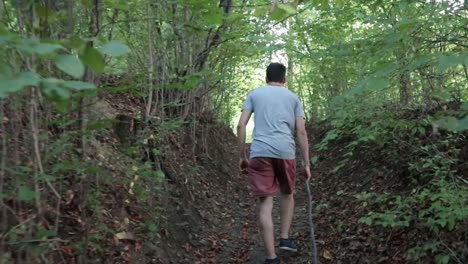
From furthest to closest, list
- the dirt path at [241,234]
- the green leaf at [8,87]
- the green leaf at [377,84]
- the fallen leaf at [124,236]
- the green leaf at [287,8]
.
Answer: the dirt path at [241,234] < the fallen leaf at [124,236] < the green leaf at [287,8] < the green leaf at [377,84] < the green leaf at [8,87]

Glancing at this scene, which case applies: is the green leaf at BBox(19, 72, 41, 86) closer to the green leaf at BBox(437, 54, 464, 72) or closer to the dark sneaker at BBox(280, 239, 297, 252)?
the green leaf at BBox(437, 54, 464, 72)

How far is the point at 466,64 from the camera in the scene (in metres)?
2.08

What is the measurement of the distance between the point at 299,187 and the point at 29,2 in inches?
257

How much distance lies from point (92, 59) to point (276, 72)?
329cm

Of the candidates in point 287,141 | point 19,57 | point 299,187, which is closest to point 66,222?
point 19,57

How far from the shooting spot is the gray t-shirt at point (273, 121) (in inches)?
178

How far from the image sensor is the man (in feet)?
14.8

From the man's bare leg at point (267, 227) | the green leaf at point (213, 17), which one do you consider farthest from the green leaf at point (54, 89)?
the man's bare leg at point (267, 227)

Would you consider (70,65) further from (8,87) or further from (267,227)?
(267,227)

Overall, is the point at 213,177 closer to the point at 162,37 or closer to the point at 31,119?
the point at 162,37

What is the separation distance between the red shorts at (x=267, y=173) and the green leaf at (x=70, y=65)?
10.2 ft

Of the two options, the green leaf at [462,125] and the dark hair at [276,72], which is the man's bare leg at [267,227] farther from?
the green leaf at [462,125]

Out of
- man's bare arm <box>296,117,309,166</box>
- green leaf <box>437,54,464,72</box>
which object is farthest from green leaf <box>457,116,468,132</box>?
man's bare arm <box>296,117,309,166</box>

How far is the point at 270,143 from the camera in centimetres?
452
